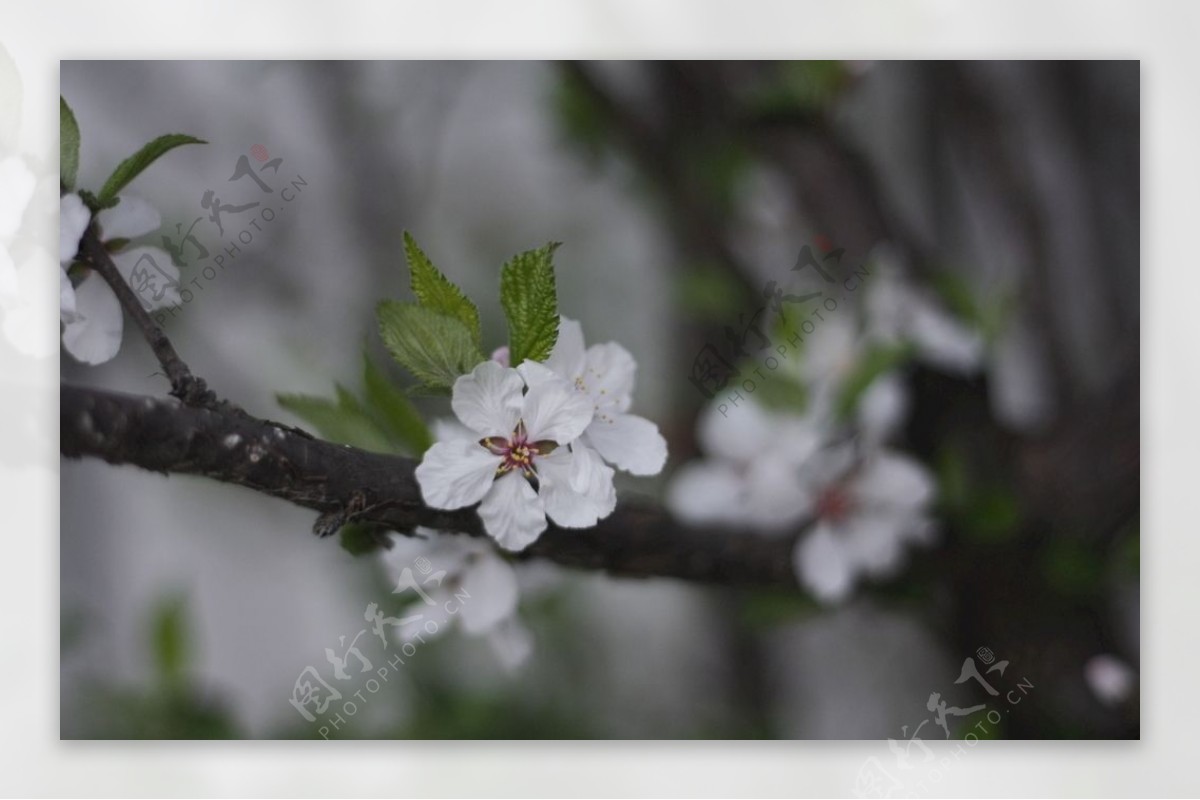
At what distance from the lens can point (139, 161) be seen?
102 cm

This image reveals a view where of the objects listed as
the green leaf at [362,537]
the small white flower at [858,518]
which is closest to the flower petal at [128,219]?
the green leaf at [362,537]

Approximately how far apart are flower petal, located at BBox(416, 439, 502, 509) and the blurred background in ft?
0.52

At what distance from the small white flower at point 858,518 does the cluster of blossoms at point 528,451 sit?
0.23 m

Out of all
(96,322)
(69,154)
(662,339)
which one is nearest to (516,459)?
(662,339)

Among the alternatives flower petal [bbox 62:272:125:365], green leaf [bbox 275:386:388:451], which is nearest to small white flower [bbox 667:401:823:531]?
green leaf [bbox 275:386:388:451]

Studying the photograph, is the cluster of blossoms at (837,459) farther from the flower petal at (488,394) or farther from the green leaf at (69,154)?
the green leaf at (69,154)

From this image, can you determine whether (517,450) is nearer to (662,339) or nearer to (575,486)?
(575,486)

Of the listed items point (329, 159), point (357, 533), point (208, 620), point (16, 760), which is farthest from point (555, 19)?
point (16, 760)

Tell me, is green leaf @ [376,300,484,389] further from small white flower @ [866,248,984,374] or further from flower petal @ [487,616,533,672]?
small white flower @ [866,248,984,374]

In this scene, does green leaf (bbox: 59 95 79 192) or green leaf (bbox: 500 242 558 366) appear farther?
green leaf (bbox: 59 95 79 192)

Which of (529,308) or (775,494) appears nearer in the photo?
(529,308)

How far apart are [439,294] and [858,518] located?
0.51m

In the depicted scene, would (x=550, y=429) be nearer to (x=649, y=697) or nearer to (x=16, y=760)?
(x=649, y=697)

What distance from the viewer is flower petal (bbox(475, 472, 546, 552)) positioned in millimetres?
943
